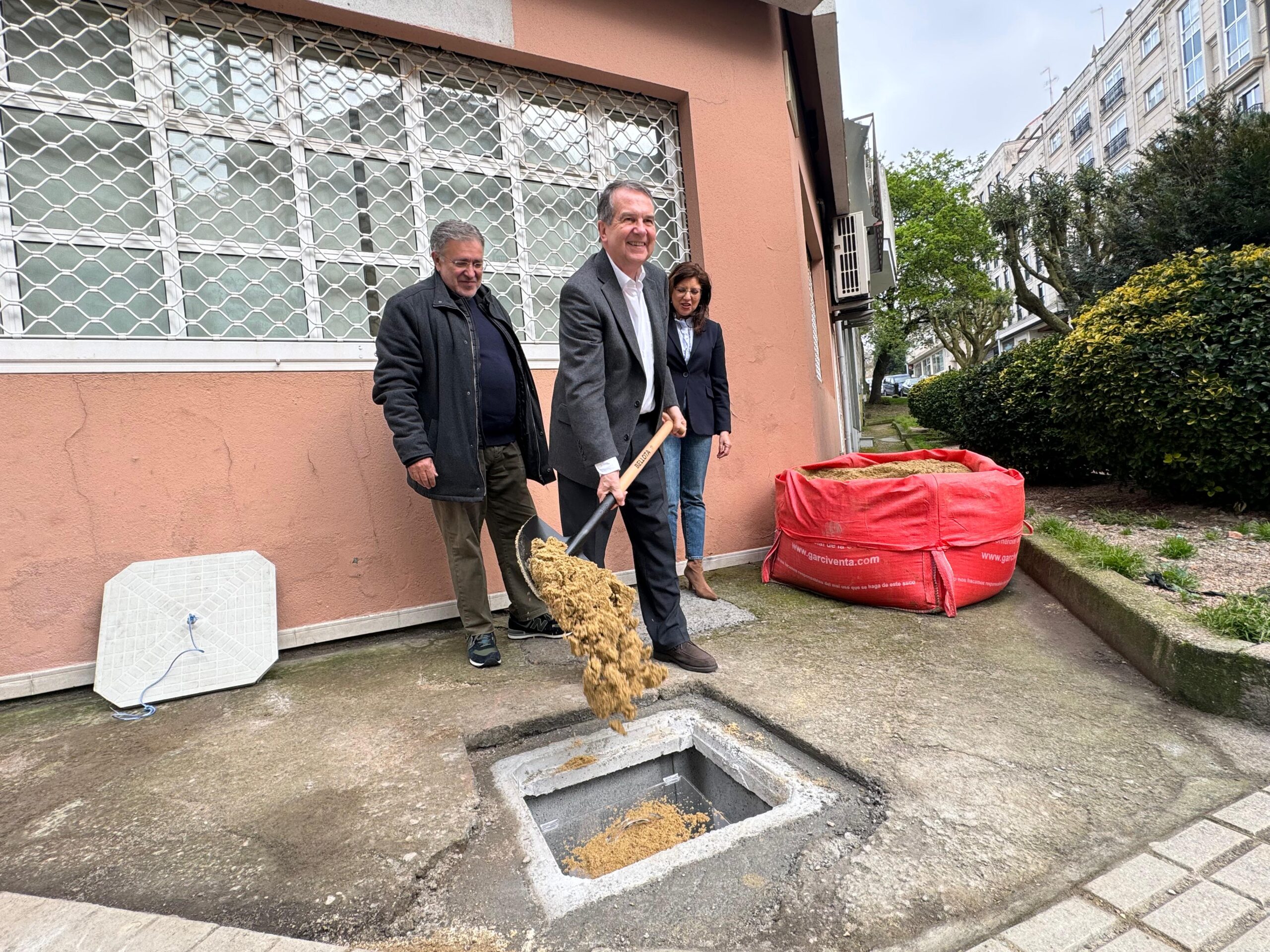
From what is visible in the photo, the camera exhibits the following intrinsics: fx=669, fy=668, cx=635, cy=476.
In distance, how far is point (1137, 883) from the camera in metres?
1.36

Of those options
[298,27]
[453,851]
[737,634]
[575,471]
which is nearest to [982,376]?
[737,634]

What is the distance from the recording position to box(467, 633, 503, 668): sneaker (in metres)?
2.78

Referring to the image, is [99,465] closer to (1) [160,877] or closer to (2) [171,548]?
(2) [171,548]

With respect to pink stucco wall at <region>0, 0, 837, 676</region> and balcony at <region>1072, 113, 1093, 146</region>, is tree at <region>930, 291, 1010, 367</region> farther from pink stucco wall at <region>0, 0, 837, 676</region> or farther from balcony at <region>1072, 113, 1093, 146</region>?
pink stucco wall at <region>0, 0, 837, 676</region>

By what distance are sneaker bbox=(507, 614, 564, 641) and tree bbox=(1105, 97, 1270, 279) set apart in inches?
219

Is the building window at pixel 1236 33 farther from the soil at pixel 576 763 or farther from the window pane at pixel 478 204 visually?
the soil at pixel 576 763

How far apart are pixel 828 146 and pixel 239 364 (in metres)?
6.68

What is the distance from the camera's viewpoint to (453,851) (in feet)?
5.22

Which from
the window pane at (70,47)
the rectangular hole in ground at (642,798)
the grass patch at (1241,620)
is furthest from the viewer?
the window pane at (70,47)

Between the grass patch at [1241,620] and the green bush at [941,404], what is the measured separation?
20.0 feet

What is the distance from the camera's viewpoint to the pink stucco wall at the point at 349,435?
2703mm

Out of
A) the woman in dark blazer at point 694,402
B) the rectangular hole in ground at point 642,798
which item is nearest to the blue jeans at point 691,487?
→ the woman in dark blazer at point 694,402

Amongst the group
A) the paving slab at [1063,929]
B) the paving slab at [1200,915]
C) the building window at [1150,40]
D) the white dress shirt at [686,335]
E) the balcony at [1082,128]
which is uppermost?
the building window at [1150,40]

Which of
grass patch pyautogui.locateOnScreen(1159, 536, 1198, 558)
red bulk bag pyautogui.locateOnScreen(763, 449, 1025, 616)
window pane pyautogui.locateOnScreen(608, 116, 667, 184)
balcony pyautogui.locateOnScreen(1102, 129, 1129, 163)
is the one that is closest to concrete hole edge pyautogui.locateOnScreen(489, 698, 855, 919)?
red bulk bag pyautogui.locateOnScreen(763, 449, 1025, 616)
